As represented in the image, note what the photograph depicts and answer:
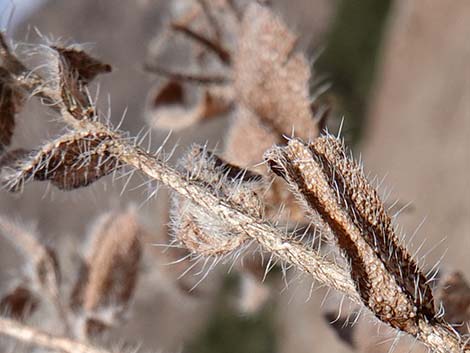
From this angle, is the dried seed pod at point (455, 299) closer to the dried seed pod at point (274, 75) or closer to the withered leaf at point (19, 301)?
the dried seed pod at point (274, 75)

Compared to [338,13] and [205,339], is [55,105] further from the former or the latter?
[338,13]

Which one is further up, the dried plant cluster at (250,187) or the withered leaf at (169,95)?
the withered leaf at (169,95)

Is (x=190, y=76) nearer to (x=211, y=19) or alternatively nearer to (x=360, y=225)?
(x=211, y=19)

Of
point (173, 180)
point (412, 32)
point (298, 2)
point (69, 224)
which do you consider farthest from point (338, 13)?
point (173, 180)

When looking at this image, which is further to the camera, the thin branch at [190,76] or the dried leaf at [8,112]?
the thin branch at [190,76]

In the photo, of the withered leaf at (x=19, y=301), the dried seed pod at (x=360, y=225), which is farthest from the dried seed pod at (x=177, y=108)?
the dried seed pod at (x=360, y=225)

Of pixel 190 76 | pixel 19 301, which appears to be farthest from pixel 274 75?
pixel 19 301

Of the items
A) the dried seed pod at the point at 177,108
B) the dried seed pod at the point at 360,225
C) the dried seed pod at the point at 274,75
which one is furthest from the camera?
the dried seed pod at the point at 177,108
